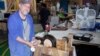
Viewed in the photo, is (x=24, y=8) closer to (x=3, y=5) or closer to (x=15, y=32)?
(x=15, y=32)

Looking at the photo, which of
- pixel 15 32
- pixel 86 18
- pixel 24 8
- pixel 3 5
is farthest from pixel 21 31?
pixel 3 5

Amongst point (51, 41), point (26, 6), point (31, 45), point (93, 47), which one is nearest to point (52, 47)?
point (51, 41)

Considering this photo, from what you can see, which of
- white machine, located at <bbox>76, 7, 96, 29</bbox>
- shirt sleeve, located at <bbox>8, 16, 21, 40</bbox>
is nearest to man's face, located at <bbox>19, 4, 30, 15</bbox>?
shirt sleeve, located at <bbox>8, 16, 21, 40</bbox>

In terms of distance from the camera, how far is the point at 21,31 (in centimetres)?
255

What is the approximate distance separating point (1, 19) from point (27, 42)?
694cm

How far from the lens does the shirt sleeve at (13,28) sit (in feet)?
8.19

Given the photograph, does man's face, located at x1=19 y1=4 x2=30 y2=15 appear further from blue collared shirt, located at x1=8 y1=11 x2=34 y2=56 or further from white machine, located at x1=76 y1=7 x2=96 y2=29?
white machine, located at x1=76 y1=7 x2=96 y2=29

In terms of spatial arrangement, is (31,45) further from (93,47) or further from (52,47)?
(93,47)

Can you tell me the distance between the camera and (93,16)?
4340mm

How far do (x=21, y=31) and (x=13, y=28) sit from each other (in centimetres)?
10

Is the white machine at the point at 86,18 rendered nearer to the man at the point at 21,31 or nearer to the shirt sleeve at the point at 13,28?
the man at the point at 21,31

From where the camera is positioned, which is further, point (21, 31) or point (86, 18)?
point (86, 18)

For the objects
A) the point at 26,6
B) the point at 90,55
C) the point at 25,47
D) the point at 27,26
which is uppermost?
the point at 26,6

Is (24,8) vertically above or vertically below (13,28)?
above
